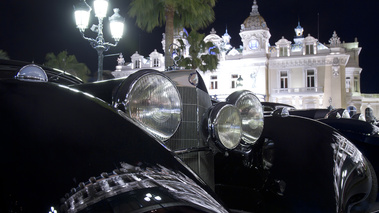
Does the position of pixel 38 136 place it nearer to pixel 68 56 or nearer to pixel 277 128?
pixel 277 128

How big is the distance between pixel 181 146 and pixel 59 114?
1.17m

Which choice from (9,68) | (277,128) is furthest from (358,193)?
(9,68)

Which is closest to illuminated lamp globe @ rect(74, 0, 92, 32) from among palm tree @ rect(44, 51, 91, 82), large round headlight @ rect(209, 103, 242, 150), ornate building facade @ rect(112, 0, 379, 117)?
large round headlight @ rect(209, 103, 242, 150)

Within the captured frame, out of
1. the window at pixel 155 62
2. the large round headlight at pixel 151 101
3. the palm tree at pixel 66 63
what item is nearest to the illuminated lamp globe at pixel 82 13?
the large round headlight at pixel 151 101

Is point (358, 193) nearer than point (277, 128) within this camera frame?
Yes

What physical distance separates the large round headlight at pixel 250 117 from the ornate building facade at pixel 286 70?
31.9 m

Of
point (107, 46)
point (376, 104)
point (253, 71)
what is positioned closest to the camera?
point (107, 46)

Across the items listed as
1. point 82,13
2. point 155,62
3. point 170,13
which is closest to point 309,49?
point 155,62

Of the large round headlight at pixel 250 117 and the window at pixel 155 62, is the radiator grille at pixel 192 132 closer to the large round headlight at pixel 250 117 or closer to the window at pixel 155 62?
the large round headlight at pixel 250 117

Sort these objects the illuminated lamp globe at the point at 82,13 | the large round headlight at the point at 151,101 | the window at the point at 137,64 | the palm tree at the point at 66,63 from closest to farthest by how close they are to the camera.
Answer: the large round headlight at the point at 151,101
the illuminated lamp globe at the point at 82,13
the palm tree at the point at 66,63
the window at the point at 137,64

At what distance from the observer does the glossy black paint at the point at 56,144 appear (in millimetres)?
835

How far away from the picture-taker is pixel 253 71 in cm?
3562

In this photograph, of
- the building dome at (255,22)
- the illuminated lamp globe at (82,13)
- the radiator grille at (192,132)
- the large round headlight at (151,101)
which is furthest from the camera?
the building dome at (255,22)

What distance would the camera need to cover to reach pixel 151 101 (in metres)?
1.62
